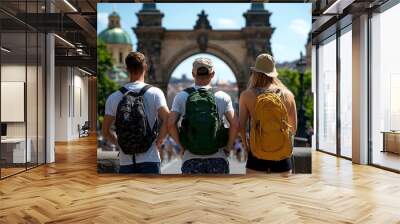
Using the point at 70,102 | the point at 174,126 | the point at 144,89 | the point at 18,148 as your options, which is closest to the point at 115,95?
the point at 144,89

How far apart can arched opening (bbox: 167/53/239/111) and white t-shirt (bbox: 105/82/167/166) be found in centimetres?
19

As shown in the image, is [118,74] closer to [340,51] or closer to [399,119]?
[399,119]

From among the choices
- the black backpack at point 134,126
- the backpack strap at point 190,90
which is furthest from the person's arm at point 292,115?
the black backpack at point 134,126

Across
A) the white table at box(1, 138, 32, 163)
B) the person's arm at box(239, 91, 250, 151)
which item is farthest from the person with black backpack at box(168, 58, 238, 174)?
the white table at box(1, 138, 32, 163)

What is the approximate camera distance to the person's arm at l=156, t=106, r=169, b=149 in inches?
205

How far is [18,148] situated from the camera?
22.6 feet

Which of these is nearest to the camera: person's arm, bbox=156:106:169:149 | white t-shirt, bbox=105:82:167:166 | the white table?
white t-shirt, bbox=105:82:167:166

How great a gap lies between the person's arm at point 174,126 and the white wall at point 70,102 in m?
3.39

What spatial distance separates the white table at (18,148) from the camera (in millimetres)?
6438

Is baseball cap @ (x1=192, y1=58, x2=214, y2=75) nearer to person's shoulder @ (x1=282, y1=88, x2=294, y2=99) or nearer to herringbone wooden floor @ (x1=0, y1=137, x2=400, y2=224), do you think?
person's shoulder @ (x1=282, y1=88, x2=294, y2=99)

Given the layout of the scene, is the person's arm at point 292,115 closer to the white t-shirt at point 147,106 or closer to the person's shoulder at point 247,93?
the person's shoulder at point 247,93

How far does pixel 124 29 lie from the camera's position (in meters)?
5.88

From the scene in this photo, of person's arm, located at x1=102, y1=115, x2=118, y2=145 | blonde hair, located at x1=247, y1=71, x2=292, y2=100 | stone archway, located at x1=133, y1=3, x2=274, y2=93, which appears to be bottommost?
person's arm, located at x1=102, y1=115, x2=118, y2=145

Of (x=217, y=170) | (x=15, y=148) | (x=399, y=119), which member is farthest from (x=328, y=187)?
(x=15, y=148)
